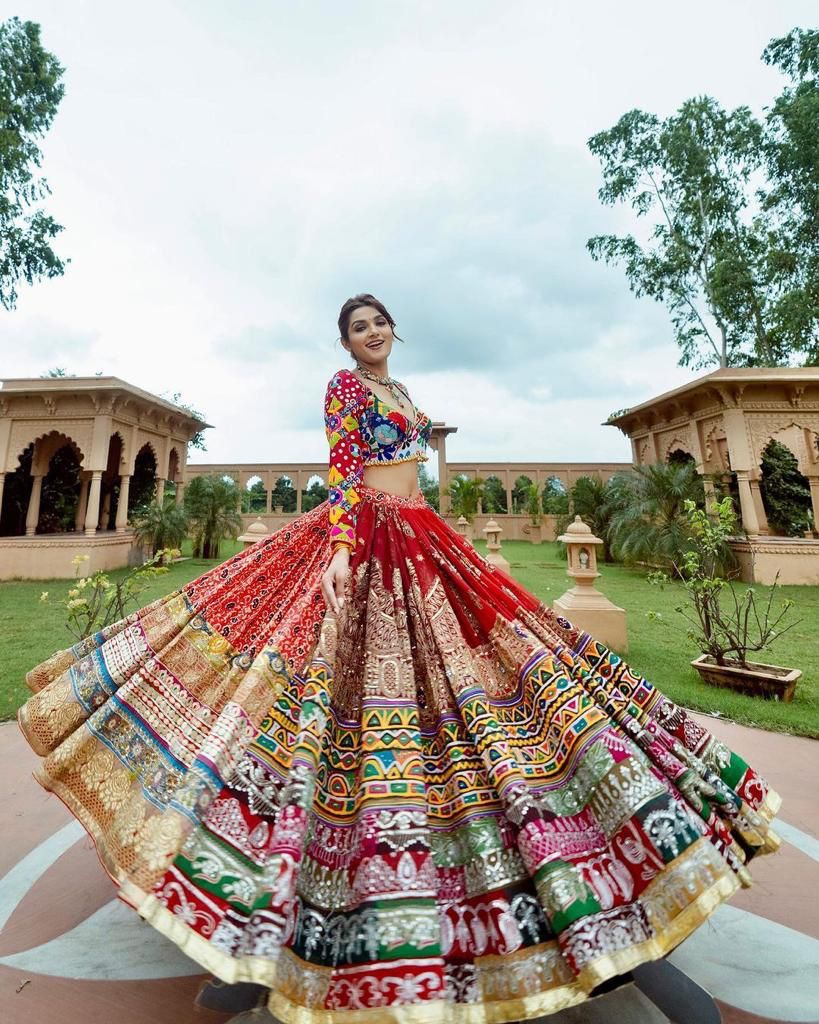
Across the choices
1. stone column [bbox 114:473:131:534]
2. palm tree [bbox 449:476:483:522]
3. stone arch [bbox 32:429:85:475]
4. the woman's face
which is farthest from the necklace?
palm tree [bbox 449:476:483:522]

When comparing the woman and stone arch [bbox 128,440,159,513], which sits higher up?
stone arch [bbox 128,440,159,513]

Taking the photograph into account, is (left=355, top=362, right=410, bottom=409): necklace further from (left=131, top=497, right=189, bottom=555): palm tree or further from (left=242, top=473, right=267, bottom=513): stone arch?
(left=242, top=473, right=267, bottom=513): stone arch

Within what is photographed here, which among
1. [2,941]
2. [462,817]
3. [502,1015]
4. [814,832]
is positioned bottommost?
[2,941]

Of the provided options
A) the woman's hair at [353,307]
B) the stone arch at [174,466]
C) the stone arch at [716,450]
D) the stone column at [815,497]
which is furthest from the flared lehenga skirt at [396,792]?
Result: the stone arch at [174,466]

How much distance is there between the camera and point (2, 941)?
5.25 feet

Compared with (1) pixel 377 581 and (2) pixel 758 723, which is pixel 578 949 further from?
(2) pixel 758 723

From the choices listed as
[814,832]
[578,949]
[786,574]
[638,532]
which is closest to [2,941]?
[578,949]

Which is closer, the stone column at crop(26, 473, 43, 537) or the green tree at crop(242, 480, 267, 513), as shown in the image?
the stone column at crop(26, 473, 43, 537)

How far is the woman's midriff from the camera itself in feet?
6.37

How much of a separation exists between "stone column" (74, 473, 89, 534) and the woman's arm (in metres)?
16.6

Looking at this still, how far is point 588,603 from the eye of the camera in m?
5.75

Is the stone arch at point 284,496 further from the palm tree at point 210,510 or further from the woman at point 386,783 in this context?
the woman at point 386,783

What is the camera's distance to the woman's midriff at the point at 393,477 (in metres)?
1.94

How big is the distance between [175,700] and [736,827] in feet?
5.27
